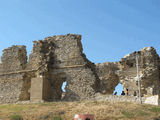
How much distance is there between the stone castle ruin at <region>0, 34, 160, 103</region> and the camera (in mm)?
19391

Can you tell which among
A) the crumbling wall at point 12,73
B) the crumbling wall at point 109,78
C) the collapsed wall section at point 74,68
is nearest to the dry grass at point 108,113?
the collapsed wall section at point 74,68

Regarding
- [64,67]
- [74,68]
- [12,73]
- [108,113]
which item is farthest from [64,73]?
[108,113]

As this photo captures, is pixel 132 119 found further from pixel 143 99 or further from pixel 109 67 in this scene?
pixel 109 67

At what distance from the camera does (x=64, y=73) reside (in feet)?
66.8

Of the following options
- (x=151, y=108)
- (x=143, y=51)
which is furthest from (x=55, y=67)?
(x=151, y=108)

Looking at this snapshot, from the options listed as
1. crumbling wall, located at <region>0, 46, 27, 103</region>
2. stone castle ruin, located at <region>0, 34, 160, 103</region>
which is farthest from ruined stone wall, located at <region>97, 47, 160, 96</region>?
crumbling wall, located at <region>0, 46, 27, 103</region>

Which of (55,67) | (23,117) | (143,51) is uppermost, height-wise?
(143,51)

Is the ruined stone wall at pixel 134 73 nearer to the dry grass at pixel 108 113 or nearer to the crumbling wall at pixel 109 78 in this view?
the crumbling wall at pixel 109 78

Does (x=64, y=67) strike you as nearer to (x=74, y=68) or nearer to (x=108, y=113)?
(x=74, y=68)

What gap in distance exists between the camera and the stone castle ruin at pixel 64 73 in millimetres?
19391

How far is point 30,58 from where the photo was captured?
71.9 feet

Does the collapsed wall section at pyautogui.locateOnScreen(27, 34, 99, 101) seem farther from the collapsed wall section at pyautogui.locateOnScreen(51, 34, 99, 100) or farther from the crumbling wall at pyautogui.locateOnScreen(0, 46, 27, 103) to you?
the crumbling wall at pyautogui.locateOnScreen(0, 46, 27, 103)

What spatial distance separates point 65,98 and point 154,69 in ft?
24.1

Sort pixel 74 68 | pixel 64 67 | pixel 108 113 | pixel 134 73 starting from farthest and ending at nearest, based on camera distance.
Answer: pixel 134 73 < pixel 64 67 < pixel 74 68 < pixel 108 113
